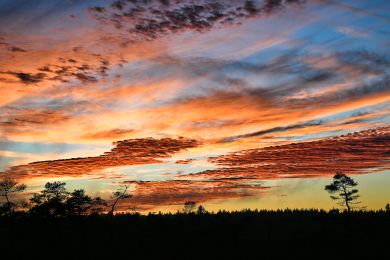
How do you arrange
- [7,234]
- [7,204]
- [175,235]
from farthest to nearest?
[175,235] < [7,234] < [7,204]

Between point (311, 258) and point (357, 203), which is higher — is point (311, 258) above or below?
below

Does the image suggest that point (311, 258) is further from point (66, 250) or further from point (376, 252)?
point (66, 250)

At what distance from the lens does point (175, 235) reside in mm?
69562

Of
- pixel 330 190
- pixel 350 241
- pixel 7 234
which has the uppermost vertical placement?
pixel 330 190

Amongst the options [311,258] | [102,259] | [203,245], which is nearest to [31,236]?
[102,259]

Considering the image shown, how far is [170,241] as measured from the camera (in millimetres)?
63500

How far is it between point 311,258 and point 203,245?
66.9 ft

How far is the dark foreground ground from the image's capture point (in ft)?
145

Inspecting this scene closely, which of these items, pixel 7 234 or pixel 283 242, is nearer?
pixel 7 234

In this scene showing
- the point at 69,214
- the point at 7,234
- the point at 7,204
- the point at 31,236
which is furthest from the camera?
the point at 7,234

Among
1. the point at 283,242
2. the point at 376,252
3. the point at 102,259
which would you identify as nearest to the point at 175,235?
the point at 283,242

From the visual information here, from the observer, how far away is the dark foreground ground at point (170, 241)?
44156 mm

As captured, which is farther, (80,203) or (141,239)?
(141,239)

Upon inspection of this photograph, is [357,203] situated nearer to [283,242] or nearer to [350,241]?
[350,241]
